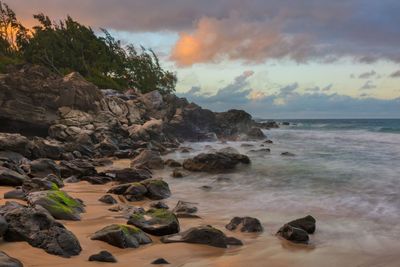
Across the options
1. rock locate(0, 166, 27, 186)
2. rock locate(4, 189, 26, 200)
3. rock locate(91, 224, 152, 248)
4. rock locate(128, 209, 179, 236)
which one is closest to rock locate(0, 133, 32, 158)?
rock locate(0, 166, 27, 186)

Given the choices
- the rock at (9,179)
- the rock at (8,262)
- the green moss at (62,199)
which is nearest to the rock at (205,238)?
the green moss at (62,199)

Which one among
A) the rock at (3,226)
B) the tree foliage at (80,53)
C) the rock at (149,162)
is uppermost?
the tree foliage at (80,53)

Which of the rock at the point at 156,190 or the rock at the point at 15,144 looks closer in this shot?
the rock at the point at 156,190

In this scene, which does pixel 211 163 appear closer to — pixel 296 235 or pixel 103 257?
pixel 296 235

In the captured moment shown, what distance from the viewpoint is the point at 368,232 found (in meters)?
8.38

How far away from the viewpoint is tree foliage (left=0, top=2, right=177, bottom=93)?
55.1 meters

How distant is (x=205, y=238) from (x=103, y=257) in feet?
6.33

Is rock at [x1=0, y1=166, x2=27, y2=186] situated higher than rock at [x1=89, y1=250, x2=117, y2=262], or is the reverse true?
rock at [x1=0, y1=166, x2=27, y2=186]

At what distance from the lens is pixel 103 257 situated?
19.0 ft

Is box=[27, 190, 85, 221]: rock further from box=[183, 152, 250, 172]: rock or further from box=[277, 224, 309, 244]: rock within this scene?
box=[183, 152, 250, 172]: rock

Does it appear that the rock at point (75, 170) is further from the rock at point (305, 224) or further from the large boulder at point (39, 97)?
the large boulder at point (39, 97)

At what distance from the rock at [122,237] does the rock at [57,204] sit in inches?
55.7

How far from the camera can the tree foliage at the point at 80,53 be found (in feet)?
181

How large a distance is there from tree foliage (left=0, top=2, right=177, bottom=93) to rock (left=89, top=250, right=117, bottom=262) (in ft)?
157
